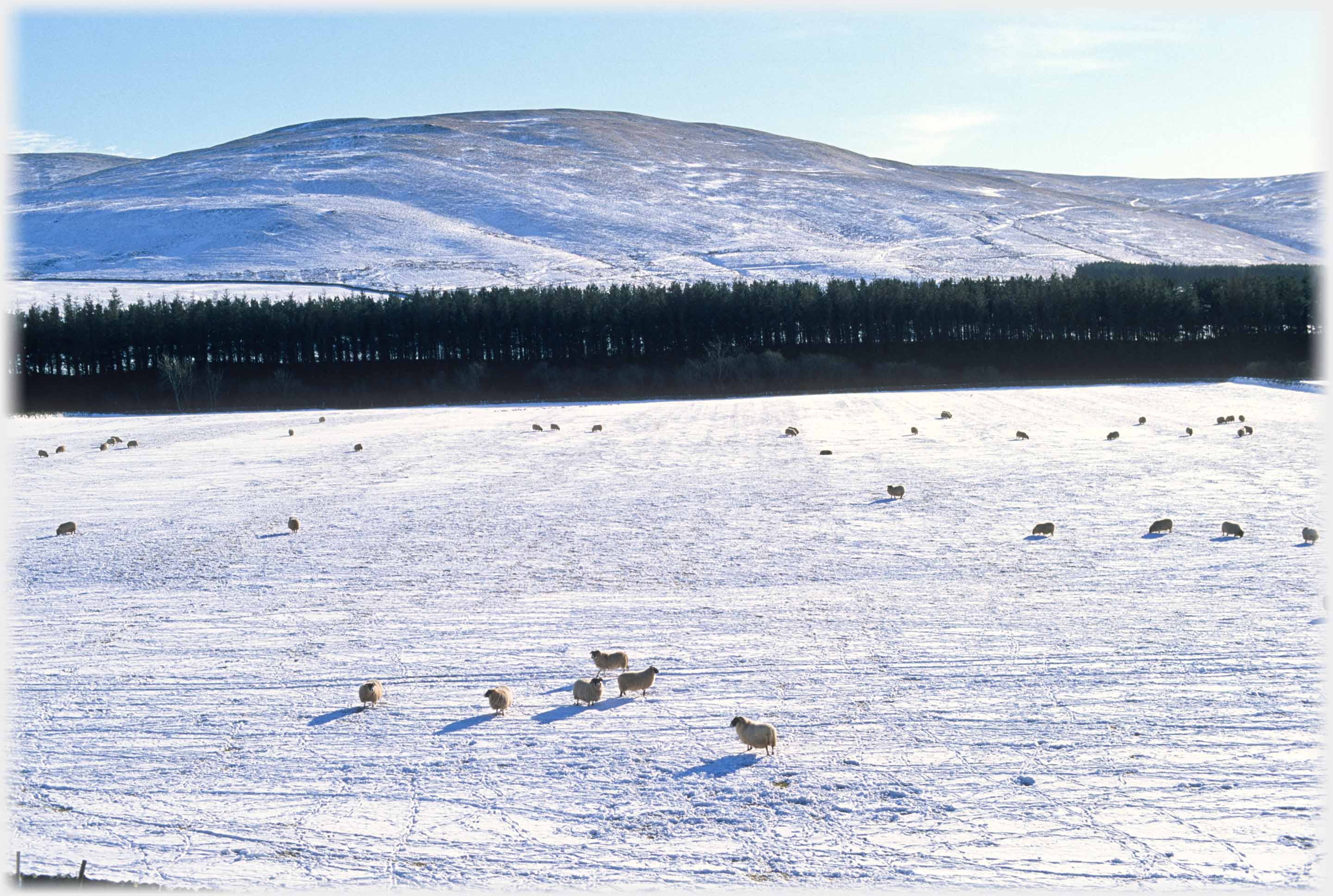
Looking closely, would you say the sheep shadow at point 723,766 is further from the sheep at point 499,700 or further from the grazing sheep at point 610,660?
the grazing sheep at point 610,660

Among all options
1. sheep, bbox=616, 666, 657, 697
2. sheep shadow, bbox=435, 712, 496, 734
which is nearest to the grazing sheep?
sheep, bbox=616, 666, 657, 697

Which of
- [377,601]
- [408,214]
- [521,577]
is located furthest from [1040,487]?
[408,214]

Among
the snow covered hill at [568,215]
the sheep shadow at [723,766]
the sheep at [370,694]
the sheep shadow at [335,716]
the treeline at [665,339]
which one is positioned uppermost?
the snow covered hill at [568,215]

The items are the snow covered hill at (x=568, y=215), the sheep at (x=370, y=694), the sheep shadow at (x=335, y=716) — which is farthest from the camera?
the snow covered hill at (x=568, y=215)

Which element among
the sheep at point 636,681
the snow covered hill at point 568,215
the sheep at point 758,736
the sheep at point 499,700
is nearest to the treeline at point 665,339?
the snow covered hill at point 568,215

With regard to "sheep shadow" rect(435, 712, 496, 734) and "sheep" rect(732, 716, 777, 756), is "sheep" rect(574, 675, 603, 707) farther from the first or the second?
"sheep" rect(732, 716, 777, 756)

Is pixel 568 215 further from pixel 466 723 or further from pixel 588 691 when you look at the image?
pixel 466 723
